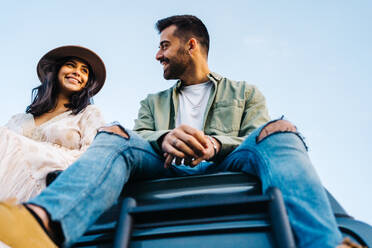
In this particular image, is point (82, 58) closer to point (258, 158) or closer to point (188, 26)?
point (188, 26)

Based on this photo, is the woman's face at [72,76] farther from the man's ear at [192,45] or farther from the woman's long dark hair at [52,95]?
the man's ear at [192,45]

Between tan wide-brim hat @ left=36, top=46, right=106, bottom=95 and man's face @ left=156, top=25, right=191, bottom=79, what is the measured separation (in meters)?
0.76

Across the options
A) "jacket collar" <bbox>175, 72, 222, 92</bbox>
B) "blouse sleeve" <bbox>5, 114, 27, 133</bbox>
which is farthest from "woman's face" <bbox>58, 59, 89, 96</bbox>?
"jacket collar" <bbox>175, 72, 222, 92</bbox>

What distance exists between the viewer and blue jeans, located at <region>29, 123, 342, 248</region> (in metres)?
1.08

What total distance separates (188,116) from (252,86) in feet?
1.62

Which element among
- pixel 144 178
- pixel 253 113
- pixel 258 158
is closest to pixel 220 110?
pixel 253 113

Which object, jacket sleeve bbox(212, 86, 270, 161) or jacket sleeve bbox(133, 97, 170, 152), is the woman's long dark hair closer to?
jacket sleeve bbox(133, 97, 170, 152)

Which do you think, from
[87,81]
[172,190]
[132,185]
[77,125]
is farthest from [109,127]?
[87,81]

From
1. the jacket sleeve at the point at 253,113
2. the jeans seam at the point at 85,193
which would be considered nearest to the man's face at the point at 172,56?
the jacket sleeve at the point at 253,113

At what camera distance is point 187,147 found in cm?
162

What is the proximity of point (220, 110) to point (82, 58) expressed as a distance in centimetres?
176

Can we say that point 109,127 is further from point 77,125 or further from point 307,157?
point 77,125

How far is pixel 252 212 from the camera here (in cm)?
121

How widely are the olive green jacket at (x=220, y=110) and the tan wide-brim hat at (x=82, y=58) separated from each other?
1024 millimetres
